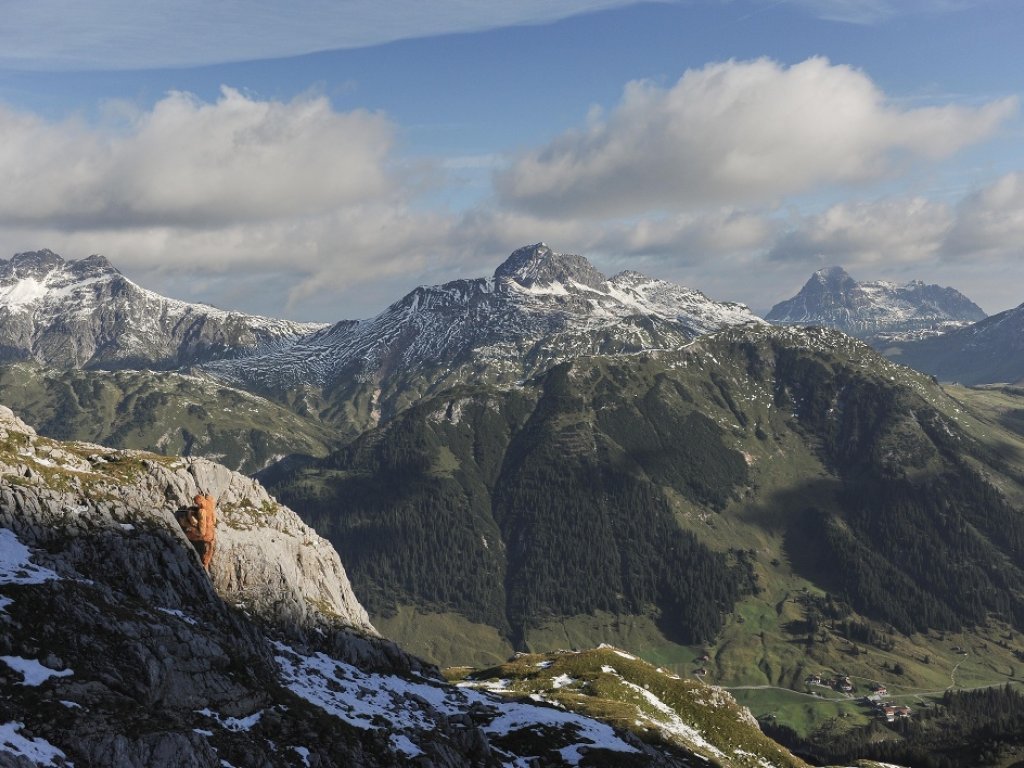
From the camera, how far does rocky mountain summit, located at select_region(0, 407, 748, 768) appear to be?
203 ft

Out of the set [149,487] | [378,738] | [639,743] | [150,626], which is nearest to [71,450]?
[149,487]

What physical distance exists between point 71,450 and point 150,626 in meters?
55.4

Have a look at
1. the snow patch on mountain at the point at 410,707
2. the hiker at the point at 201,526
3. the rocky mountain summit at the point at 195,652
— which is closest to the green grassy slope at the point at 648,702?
the rocky mountain summit at the point at 195,652

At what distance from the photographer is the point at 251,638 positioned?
94938 mm

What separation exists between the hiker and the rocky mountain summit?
245cm

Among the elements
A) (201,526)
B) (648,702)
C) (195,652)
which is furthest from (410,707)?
(648,702)

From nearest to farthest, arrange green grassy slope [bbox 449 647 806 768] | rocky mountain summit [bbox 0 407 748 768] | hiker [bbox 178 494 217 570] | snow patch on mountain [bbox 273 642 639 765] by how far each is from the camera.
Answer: rocky mountain summit [bbox 0 407 748 768] < snow patch on mountain [bbox 273 642 639 765] < hiker [bbox 178 494 217 570] < green grassy slope [bbox 449 647 806 768]

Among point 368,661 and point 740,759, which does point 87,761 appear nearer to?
point 368,661

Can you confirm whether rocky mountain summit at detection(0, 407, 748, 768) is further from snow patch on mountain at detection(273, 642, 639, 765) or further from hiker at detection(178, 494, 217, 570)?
hiker at detection(178, 494, 217, 570)

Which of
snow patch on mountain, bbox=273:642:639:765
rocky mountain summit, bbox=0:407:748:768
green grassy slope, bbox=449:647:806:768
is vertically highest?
rocky mountain summit, bbox=0:407:748:768

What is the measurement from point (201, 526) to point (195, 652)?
3408 cm

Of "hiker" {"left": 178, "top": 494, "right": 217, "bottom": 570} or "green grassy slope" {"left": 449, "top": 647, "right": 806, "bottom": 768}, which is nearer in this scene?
"hiker" {"left": 178, "top": 494, "right": 217, "bottom": 570}

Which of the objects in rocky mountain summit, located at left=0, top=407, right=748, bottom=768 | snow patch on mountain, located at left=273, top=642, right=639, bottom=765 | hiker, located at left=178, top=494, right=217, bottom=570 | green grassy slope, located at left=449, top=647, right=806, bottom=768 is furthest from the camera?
green grassy slope, located at left=449, top=647, right=806, bottom=768

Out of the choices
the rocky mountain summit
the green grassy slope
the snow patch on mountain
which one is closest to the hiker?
the rocky mountain summit
